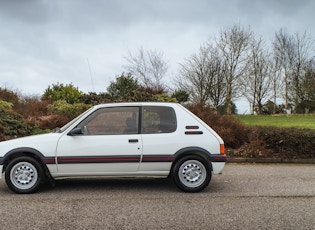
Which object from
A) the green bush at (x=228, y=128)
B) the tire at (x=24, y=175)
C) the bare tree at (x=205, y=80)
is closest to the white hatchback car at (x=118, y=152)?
the tire at (x=24, y=175)

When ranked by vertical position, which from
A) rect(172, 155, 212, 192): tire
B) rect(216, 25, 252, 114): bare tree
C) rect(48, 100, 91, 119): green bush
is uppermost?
rect(216, 25, 252, 114): bare tree

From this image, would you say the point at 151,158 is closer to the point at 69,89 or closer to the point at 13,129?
the point at 13,129

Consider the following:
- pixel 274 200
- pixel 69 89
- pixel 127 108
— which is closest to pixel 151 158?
pixel 127 108

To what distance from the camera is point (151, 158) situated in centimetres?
582

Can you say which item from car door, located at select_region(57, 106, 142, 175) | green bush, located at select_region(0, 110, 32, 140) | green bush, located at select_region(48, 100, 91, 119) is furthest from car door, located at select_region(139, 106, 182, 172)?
green bush, located at select_region(48, 100, 91, 119)

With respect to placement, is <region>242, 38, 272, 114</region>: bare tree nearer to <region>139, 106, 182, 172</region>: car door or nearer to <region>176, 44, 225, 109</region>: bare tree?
<region>176, 44, 225, 109</region>: bare tree

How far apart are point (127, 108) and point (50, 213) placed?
7.70ft

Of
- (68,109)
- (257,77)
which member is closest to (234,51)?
(257,77)

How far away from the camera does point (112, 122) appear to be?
6035mm

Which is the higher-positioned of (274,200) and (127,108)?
(127,108)

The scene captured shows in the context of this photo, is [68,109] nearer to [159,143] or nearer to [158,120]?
[158,120]

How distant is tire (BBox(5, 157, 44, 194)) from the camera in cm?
570

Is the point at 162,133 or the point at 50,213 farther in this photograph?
the point at 162,133

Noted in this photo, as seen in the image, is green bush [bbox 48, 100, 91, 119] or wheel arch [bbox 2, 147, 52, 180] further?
green bush [bbox 48, 100, 91, 119]
